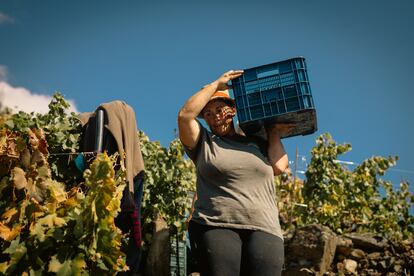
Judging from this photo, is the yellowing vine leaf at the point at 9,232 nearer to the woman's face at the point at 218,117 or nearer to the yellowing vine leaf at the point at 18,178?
the yellowing vine leaf at the point at 18,178

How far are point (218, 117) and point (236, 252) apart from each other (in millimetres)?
851

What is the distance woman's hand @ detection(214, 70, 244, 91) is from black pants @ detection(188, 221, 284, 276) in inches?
32.2

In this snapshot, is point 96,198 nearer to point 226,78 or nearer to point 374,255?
point 226,78

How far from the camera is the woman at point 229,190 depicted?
7.40ft

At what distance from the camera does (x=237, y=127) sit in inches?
116

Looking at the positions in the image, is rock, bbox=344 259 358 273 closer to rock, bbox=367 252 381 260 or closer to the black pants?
rock, bbox=367 252 381 260

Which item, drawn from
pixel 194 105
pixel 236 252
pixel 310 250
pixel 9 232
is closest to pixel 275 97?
pixel 194 105

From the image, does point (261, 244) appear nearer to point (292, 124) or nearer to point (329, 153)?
point (292, 124)

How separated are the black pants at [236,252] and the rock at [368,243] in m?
3.80

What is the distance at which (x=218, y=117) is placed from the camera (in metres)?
2.79

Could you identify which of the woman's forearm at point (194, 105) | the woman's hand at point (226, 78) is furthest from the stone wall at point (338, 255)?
the woman's forearm at point (194, 105)

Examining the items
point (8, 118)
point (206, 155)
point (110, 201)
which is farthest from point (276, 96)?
point (8, 118)

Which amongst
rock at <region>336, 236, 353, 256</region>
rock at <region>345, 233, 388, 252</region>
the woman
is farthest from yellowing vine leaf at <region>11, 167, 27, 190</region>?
rock at <region>345, 233, 388, 252</region>

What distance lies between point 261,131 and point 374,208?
5532 mm
